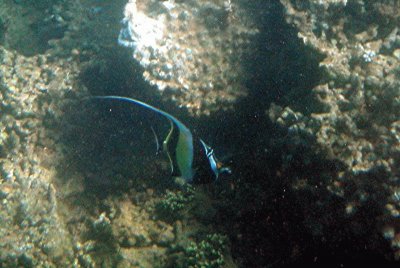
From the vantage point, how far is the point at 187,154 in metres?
2.12

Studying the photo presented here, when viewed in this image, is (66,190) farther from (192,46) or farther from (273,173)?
(273,173)

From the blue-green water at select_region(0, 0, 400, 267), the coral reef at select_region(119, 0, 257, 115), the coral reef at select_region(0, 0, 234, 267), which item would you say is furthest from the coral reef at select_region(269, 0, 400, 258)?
the coral reef at select_region(0, 0, 234, 267)

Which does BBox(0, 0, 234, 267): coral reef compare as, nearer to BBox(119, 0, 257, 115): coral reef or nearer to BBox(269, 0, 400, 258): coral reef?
BBox(119, 0, 257, 115): coral reef

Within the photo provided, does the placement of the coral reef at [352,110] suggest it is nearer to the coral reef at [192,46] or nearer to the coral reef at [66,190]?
the coral reef at [192,46]

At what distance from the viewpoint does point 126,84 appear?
4953 mm

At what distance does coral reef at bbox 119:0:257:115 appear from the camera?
445 cm

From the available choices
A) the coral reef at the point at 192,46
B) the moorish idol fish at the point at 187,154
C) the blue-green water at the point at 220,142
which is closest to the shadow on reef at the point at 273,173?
the blue-green water at the point at 220,142

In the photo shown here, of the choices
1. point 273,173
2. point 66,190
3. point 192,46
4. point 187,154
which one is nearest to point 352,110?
→ point 273,173

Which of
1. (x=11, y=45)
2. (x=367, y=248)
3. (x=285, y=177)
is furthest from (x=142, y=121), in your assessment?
(x=11, y=45)

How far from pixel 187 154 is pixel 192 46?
3.01 meters

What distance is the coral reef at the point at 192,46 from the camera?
14.6 ft

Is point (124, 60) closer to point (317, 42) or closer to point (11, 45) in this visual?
point (317, 42)

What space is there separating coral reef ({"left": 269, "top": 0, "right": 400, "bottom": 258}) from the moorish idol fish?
1.73m

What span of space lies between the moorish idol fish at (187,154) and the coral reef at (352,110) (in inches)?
67.9
